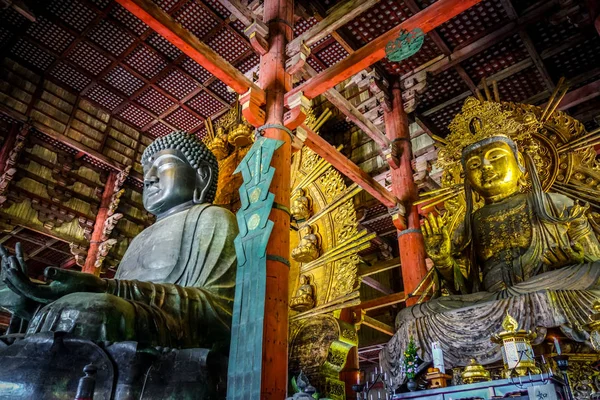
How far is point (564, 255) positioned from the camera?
342 centimetres

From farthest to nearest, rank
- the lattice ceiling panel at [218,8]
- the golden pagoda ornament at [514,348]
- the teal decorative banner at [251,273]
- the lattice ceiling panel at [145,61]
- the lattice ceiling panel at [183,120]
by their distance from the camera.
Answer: the lattice ceiling panel at [183,120] < the lattice ceiling panel at [145,61] < the lattice ceiling panel at [218,8] < the teal decorative banner at [251,273] < the golden pagoda ornament at [514,348]

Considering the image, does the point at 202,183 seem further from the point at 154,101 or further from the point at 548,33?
the point at 548,33

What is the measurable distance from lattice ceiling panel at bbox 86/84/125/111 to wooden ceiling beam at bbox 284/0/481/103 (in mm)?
4969

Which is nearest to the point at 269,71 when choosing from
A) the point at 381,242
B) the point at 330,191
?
the point at 330,191

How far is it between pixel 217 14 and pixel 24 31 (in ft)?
10.3

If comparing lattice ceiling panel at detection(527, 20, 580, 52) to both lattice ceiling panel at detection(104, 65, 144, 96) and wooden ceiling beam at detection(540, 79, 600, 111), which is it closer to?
wooden ceiling beam at detection(540, 79, 600, 111)

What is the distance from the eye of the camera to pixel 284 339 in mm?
3258

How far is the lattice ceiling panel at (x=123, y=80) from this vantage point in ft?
24.4

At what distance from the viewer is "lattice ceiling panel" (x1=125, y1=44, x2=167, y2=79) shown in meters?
7.01

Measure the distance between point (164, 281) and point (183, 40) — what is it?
2.00 meters

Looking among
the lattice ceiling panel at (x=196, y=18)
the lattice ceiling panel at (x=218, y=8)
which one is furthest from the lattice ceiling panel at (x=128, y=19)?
the lattice ceiling panel at (x=218, y=8)

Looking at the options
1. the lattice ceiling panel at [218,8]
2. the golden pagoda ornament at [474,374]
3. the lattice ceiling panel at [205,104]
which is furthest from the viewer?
the lattice ceiling panel at [205,104]

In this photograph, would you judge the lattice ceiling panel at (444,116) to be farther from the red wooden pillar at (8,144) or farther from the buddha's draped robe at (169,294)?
the red wooden pillar at (8,144)

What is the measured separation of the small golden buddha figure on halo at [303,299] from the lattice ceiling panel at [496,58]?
14.2 feet
